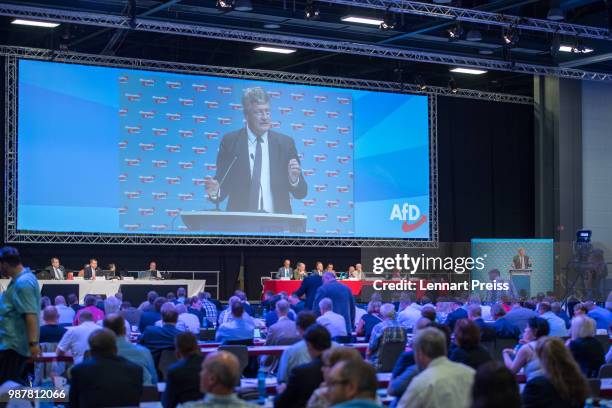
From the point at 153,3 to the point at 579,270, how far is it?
34.3ft

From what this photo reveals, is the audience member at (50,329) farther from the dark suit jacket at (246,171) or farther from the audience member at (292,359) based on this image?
the dark suit jacket at (246,171)

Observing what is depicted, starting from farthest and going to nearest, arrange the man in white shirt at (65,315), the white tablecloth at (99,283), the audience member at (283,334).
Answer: the white tablecloth at (99,283), the man in white shirt at (65,315), the audience member at (283,334)

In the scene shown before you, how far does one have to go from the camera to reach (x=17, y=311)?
6.62 metres

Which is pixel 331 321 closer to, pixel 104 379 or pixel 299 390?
pixel 299 390

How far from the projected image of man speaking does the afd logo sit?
92.9 inches

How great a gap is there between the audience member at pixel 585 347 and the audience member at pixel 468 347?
7.11 ft

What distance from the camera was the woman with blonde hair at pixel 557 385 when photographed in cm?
470

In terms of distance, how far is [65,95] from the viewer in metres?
19.4

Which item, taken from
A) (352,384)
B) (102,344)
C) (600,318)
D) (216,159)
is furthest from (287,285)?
(352,384)

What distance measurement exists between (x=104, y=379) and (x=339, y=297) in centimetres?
691

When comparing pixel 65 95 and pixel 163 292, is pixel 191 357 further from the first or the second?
pixel 65 95

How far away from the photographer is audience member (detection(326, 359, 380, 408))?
13.0ft

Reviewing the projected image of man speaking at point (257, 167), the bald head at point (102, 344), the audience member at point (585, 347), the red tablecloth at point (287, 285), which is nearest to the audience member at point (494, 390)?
the bald head at point (102, 344)

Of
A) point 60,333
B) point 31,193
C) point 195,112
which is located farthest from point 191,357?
point 195,112
